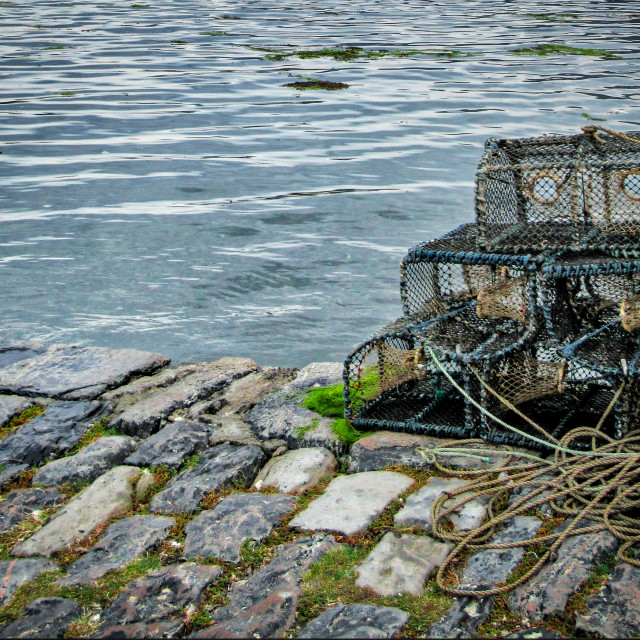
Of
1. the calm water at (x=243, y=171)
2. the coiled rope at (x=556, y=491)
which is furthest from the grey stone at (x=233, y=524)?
the calm water at (x=243, y=171)

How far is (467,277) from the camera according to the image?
5496 mm

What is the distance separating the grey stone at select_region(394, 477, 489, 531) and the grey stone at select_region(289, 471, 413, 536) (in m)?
0.11

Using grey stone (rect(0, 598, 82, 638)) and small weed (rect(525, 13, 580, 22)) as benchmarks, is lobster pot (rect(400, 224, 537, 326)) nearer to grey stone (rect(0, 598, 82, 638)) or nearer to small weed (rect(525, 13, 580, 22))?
grey stone (rect(0, 598, 82, 638))

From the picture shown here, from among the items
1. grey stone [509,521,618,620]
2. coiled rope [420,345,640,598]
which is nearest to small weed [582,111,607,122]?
coiled rope [420,345,640,598]

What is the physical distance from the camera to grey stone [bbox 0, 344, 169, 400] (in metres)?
5.98

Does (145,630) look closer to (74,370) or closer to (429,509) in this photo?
(429,509)

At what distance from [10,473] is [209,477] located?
3.97ft

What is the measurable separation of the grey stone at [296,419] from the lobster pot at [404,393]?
0.21 metres

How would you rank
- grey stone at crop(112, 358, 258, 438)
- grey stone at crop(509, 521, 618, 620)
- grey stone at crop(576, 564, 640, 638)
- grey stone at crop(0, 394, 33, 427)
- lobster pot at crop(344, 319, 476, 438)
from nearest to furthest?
grey stone at crop(576, 564, 640, 638) < grey stone at crop(509, 521, 618, 620) < lobster pot at crop(344, 319, 476, 438) < grey stone at crop(112, 358, 258, 438) < grey stone at crop(0, 394, 33, 427)

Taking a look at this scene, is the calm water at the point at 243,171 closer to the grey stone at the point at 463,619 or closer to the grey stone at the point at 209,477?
the grey stone at the point at 209,477

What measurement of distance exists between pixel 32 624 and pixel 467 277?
3.33m

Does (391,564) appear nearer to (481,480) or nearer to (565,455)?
(481,480)

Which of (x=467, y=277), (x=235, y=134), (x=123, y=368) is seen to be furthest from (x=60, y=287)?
(x=235, y=134)

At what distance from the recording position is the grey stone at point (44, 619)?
3.33m
